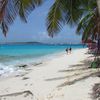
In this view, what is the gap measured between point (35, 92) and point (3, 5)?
11.5 ft

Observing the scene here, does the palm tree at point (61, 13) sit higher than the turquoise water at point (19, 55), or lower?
higher

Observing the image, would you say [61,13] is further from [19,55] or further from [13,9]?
[19,55]

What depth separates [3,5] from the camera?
7.59 m

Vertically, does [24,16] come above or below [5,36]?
above

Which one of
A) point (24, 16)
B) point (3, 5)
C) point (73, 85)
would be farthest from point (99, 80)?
point (3, 5)

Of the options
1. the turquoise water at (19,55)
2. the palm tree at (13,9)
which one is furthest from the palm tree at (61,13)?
the turquoise water at (19,55)

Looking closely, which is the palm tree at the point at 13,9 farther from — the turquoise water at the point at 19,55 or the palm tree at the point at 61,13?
the turquoise water at the point at 19,55

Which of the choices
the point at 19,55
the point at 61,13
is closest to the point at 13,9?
the point at 61,13

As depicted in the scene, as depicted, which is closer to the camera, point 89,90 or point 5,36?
point 5,36

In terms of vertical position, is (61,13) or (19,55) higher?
(61,13)

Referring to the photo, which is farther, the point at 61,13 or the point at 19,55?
the point at 19,55

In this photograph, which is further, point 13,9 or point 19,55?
point 19,55

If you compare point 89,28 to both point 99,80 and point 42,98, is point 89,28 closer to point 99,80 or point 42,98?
point 99,80

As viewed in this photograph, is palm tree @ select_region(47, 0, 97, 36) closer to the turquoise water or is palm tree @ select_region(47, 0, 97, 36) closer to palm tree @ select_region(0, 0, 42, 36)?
palm tree @ select_region(0, 0, 42, 36)
